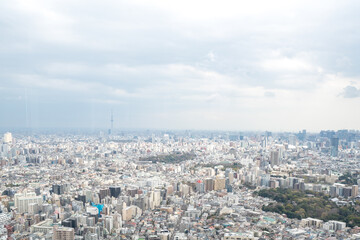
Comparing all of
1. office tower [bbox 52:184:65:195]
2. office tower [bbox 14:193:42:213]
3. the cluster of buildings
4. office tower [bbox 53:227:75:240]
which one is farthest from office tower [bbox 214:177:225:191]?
office tower [bbox 53:227:75:240]

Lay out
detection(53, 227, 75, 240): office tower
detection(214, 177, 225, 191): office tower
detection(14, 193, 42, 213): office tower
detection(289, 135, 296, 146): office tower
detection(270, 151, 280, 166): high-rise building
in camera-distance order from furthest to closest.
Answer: detection(289, 135, 296, 146): office tower < detection(270, 151, 280, 166): high-rise building < detection(214, 177, 225, 191): office tower < detection(14, 193, 42, 213): office tower < detection(53, 227, 75, 240): office tower

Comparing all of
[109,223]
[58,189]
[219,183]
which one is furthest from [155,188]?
[109,223]

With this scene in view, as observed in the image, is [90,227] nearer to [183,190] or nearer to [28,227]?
[28,227]

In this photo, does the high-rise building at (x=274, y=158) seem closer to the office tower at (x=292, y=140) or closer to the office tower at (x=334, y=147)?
the office tower at (x=292, y=140)

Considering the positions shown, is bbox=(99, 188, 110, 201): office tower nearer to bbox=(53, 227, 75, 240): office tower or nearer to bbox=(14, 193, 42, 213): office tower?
bbox=(14, 193, 42, 213): office tower

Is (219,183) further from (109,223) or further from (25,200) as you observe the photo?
(25,200)

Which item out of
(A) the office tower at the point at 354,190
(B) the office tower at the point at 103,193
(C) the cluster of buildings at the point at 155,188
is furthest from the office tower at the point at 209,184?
(A) the office tower at the point at 354,190

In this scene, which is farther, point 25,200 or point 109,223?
point 25,200
